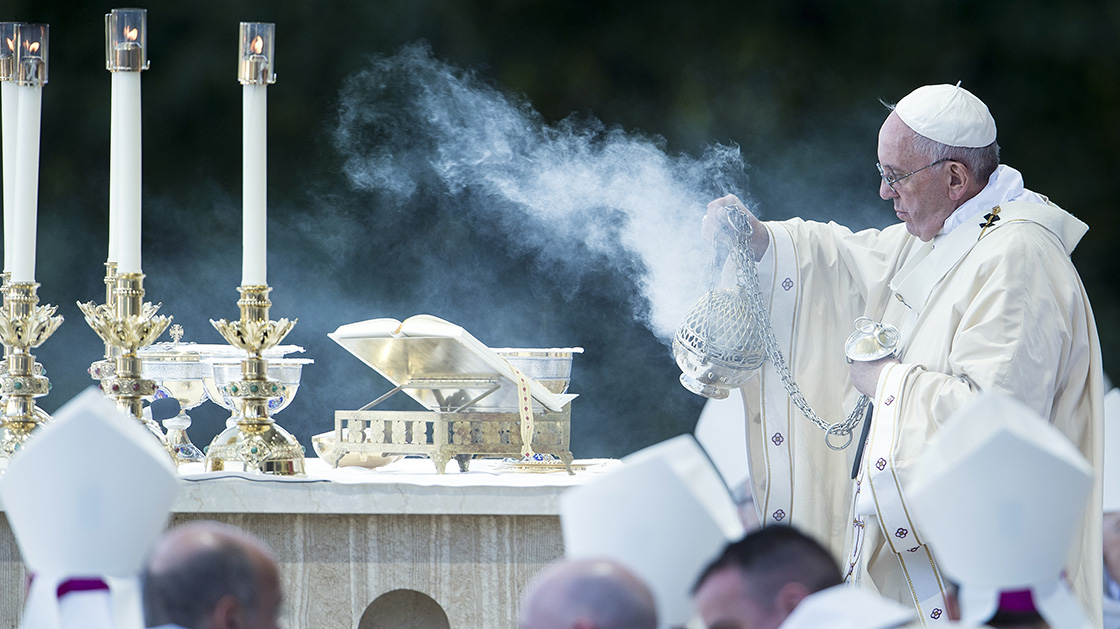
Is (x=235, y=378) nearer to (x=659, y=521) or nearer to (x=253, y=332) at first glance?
(x=253, y=332)

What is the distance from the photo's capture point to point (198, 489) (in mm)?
2385

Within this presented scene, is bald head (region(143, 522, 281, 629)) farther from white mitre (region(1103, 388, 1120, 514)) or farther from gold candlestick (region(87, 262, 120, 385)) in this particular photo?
white mitre (region(1103, 388, 1120, 514))

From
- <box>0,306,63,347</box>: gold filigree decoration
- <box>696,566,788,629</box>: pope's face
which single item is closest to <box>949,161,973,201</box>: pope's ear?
<box>696,566,788,629</box>: pope's face

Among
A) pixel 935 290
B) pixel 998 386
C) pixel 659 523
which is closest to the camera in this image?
pixel 659 523

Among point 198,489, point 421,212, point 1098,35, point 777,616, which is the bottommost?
point 777,616

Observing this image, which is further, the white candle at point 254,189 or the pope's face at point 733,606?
the white candle at point 254,189

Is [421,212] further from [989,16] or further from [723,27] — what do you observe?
[989,16]

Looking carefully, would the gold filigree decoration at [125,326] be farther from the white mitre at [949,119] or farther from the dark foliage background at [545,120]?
the dark foliage background at [545,120]

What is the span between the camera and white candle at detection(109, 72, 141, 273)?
2590mm

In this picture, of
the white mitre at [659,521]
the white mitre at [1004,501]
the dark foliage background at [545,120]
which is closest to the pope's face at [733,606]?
the white mitre at [659,521]

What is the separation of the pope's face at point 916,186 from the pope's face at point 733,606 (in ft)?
4.67

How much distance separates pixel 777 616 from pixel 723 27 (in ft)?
11.8

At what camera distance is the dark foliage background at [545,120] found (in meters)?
4.70

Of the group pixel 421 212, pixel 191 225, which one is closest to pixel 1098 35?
pixel 421 212
